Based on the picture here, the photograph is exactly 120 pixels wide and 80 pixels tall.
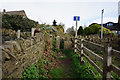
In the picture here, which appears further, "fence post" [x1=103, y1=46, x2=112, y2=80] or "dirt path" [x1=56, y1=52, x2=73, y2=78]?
"dirt path" [x1=56, y1=52, x2=73, y2=78]

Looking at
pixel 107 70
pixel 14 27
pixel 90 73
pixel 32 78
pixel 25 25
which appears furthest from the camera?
pixel 25 25

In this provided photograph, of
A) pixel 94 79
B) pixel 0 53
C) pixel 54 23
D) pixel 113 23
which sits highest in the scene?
pixel 113 23

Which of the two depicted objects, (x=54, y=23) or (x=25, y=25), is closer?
(x=25, y=25)

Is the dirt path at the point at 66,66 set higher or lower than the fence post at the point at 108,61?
lower

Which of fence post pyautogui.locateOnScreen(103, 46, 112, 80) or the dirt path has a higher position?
fence post pyautogui.locateOnScreen(103, 46, 112, 80)

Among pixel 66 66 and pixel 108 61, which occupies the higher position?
pixel 108 61

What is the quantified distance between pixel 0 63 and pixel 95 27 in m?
17.0

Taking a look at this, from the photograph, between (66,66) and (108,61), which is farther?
(66,66)

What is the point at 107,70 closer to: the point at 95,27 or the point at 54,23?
the point at 95,27

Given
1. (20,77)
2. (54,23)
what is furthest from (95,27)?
(20,77)

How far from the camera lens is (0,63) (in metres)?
1.45

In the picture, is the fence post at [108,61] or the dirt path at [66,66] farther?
the dirt path at [66,66]

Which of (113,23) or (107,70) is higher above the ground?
(113,23)

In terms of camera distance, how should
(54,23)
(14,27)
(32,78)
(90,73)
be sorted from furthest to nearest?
(54,23) → (14,27) → (90,73) → (32,78)
